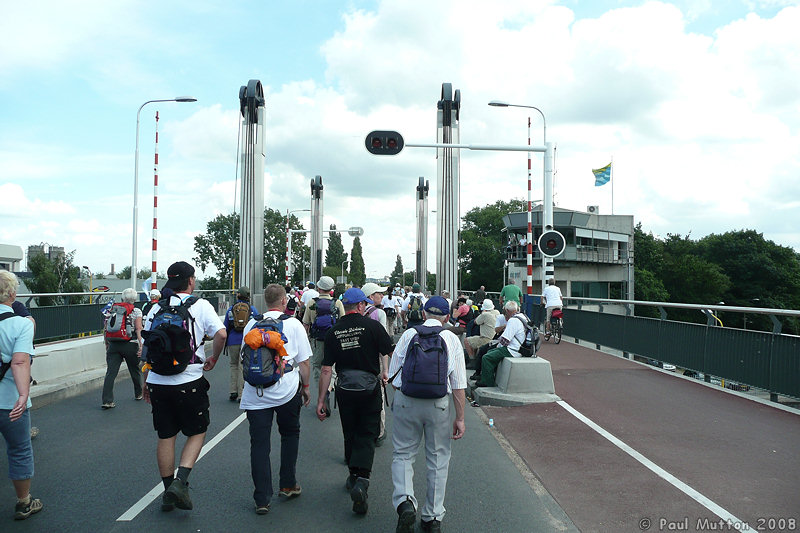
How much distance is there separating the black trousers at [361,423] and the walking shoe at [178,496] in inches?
47.5

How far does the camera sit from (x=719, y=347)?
30.3 feet

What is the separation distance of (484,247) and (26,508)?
76.1 meters

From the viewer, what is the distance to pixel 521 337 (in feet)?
28.6

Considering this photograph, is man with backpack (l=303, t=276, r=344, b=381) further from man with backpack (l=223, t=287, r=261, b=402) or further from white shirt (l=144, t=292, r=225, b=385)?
white shirt (l=144, t=292, r=225, b=385)

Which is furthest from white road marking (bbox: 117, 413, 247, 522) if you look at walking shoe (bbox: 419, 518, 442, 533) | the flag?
the flag

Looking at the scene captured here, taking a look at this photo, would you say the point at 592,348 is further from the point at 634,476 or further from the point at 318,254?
the point at 318,254

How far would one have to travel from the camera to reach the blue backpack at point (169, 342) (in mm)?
4359

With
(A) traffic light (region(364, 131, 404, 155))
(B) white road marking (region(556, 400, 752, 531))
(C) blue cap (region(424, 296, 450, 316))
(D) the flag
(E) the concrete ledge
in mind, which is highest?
(D) the flag

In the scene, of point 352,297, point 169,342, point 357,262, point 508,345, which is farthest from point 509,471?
point 357,262

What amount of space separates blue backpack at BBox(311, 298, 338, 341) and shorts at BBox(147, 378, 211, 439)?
297 centimetres

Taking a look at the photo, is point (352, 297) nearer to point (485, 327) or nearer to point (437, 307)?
point (437, 307)

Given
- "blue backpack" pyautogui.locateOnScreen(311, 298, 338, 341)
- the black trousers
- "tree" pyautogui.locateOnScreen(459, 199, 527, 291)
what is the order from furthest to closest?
"tree" pyautogui.locateOnScreen(459, 199, 527, 291) < "blue backpack" pyautogui.locateOnScreen(311, 298, 338, 341) < the black trousers

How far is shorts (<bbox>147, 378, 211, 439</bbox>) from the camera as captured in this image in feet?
14.7

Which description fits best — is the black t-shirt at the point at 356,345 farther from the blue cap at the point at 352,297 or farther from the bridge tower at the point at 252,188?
the bridge tower at the point at 252,188
